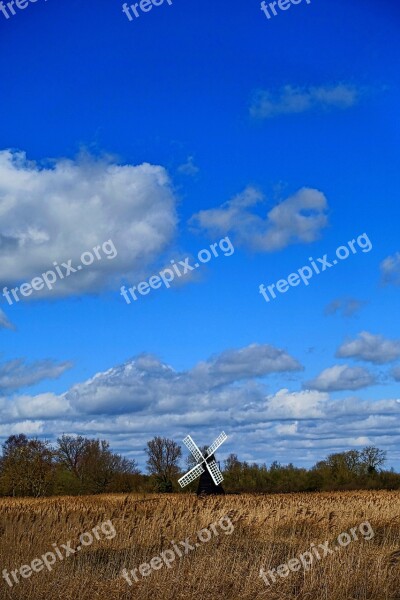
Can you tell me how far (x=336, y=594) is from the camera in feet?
38.2

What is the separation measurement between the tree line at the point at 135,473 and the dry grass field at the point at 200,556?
31084 millimetres

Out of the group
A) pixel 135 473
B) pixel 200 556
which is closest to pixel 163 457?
pixel 135 473

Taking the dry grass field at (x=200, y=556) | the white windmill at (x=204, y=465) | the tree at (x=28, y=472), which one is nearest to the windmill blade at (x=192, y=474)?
the white windmill at (x=204, y=465)

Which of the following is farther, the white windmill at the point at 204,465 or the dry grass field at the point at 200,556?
the white windmill at the point at 204,465

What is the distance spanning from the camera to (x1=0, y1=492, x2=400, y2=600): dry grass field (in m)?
11.4

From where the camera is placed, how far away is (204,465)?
43.0 m

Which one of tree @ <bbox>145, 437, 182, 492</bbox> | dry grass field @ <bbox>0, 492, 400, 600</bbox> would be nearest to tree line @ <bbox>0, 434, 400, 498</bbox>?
tree @ <bbox>145, 437, 182, 492</bbox>

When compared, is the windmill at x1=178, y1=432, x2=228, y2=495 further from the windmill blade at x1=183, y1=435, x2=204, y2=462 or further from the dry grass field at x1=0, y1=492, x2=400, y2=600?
the dry grass field at x1=0, y1=492, x2=400, y2=600

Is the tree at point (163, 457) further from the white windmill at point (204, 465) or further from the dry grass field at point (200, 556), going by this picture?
the dry grass field at point (200, 556)

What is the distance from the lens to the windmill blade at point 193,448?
43619 millimetres

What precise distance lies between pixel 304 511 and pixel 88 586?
9.33 meters

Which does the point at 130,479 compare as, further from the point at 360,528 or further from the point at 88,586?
the point at 88,586

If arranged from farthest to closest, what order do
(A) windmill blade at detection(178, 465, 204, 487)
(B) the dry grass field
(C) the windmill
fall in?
(A) windmill blade at detection(178, 465, 204, 487) → (C) the windmill → (B) the dry grass field

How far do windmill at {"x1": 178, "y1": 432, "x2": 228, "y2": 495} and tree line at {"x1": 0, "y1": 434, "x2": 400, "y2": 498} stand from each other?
4542 millimetres
